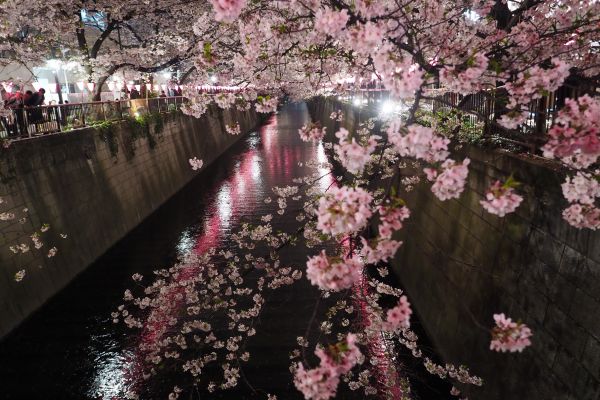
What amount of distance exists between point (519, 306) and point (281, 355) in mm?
5205

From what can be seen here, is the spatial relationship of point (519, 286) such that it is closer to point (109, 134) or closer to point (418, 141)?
point (418, 141)

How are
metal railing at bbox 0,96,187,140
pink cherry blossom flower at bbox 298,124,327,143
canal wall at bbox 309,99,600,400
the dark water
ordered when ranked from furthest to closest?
metal railing at bbox 0,96,187,140
the dark water
pink cherry blossom flower at bbox 298,124,327,143
canal wall at bbox 309,99,600,400

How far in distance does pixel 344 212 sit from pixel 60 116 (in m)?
14.7

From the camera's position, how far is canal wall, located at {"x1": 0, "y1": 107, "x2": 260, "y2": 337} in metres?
11.5

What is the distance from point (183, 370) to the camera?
9.39 m

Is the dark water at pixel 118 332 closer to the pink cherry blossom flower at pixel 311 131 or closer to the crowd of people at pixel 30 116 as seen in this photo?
the crowd of people at pixel 30 116

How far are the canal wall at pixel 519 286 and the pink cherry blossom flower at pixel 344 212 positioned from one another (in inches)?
59.9

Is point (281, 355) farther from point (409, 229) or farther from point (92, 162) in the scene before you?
point (92, 162)

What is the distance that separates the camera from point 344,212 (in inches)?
152

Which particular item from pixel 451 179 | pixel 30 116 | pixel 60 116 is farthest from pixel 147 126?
pixel 451 179

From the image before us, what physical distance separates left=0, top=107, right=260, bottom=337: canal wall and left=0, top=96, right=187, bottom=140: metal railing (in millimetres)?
434

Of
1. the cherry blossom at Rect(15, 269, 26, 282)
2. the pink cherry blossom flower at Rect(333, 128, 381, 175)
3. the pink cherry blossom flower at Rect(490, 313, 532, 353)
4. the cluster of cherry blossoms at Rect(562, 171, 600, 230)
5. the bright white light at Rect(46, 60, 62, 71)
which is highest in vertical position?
the bright white light at Rect(46, 60, 62, 71)

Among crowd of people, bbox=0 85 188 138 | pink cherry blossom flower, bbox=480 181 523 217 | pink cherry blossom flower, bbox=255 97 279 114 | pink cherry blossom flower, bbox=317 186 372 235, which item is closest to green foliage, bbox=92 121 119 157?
crowd of people, bbox=0 85 188 138

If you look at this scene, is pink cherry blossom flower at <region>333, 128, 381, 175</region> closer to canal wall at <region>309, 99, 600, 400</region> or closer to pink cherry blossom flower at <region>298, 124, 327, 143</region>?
pink cherry blossom flower at <region>298, 124, 327, 143</region>
